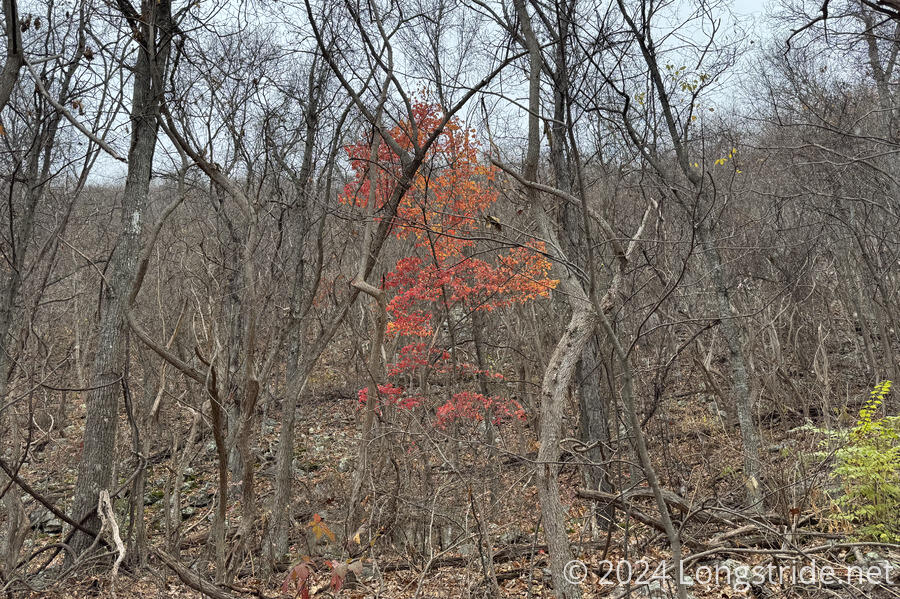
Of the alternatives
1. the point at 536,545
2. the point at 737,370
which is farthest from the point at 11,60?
the point at 737,370

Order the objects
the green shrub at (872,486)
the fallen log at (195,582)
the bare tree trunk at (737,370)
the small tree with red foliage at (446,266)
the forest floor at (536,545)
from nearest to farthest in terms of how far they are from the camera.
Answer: the fallen log at (195,582), the forest floor at (536,545), the green shrub at (872,486), the bare tree trunk at (737,370), the small tree with red foliage at (446,266)

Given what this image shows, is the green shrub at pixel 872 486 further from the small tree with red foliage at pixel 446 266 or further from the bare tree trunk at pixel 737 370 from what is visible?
the small tree with red foliage at pixel 446 266

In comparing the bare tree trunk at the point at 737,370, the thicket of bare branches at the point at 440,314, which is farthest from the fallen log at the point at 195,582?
the bare tree trunk at the point at 737,370

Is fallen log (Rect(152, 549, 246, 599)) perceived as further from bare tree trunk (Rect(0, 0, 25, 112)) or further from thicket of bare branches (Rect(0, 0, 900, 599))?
bare tree trunk (Rect(0, 0, 25, 112))

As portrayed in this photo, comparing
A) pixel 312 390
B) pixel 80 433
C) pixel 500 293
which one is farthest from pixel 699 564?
pixel 80 433

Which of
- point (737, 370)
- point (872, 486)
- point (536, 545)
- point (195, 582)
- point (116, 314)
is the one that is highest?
point (116, 314)

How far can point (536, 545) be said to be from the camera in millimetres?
5230

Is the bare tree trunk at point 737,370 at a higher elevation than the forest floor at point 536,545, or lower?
higher

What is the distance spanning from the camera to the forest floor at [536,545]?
427 cm

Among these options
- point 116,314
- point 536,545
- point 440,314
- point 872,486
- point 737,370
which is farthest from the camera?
point 440,314

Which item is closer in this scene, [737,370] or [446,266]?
[737,370]

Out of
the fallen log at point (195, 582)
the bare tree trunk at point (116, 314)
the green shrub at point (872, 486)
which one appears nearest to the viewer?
the fallen log at point (195, 582)

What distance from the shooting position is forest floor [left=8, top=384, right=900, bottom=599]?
4270 mm

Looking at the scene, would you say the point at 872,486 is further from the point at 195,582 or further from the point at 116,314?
the point at 116,314
